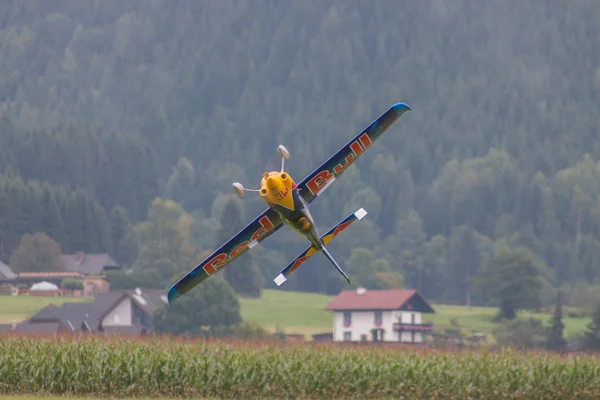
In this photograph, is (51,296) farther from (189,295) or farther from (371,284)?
(371,284)

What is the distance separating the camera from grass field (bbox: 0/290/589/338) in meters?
138

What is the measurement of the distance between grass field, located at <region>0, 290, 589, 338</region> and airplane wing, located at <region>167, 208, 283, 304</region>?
284 ft

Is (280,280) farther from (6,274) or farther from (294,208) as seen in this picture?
(6,274)

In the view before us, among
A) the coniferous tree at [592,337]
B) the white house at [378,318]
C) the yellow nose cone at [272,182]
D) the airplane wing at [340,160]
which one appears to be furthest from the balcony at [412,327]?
the yellow nose cone at [272,182]

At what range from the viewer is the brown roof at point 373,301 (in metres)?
135

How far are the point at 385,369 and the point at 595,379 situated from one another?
28.3 ft

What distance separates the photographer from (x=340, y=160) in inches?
1604

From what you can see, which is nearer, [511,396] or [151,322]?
[511,396]

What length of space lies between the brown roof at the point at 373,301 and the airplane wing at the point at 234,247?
93.3 metres

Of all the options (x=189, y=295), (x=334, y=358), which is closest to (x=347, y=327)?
(x=189, y=295)

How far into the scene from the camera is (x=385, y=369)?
163 ft

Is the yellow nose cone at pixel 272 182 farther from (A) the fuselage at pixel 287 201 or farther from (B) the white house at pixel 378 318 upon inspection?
(B) the white house at pixel 378 318

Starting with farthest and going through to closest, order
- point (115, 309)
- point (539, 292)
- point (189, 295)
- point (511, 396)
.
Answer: point (539, 292) < point (115, 309) < point (189, 295) < point (511, 396)

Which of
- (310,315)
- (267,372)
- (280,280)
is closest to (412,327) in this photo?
(310,315)
